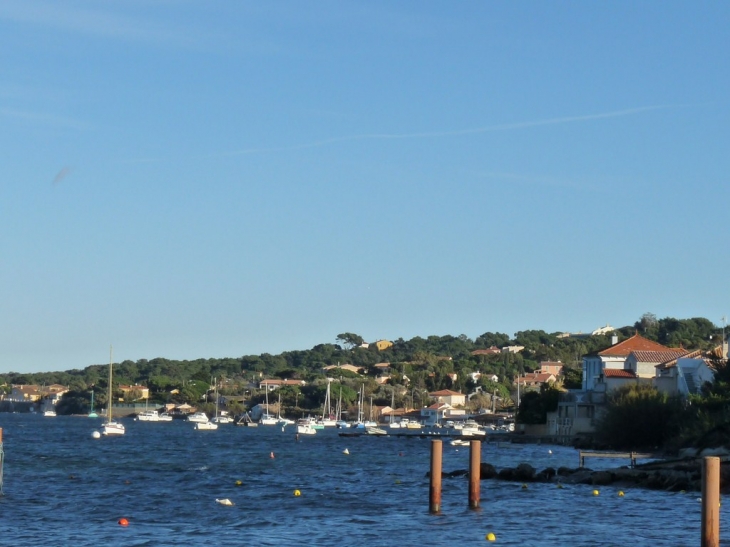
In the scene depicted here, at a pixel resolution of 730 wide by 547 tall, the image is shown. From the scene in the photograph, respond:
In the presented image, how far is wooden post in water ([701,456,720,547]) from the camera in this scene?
2667cm

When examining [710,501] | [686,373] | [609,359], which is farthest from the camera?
[609,359]

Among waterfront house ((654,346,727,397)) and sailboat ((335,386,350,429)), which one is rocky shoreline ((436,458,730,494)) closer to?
waterfront house ((654,346,727,397))

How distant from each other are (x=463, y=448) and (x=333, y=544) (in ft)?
231

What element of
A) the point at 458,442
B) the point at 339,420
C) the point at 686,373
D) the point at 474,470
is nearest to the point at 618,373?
the point at 686,373

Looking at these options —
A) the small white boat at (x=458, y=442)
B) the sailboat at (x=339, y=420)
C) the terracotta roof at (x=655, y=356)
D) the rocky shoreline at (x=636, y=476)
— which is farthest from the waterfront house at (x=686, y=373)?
the sailboat at (x=339, y=420)

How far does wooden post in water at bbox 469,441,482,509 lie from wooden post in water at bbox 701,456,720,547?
13173mm

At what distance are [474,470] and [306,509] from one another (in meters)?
7.37

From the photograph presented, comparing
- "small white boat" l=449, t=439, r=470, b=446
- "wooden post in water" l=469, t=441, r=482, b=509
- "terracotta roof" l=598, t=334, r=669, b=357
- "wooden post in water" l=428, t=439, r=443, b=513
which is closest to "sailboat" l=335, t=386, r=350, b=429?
"small white boat" l=449, t=439, r=470, b=446

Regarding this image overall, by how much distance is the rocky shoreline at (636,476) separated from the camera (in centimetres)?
5016

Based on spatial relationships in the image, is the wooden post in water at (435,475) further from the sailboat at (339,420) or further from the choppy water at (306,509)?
the sailboat at (339,420)

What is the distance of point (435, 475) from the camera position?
→ 1519 inches

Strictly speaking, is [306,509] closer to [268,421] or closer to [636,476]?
[636,476]

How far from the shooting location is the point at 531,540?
35.5 m

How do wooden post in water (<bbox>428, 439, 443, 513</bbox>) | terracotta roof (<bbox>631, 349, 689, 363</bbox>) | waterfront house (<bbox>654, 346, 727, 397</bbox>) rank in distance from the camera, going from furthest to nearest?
terracotta roof (<bbox>631, 349, 689, 363</bbox>) < waterfront house (<bbox>654, 346, 727, 397</bbox>) < wooden post in water (<bbox>428, 439, 443, 513</bbox>)
